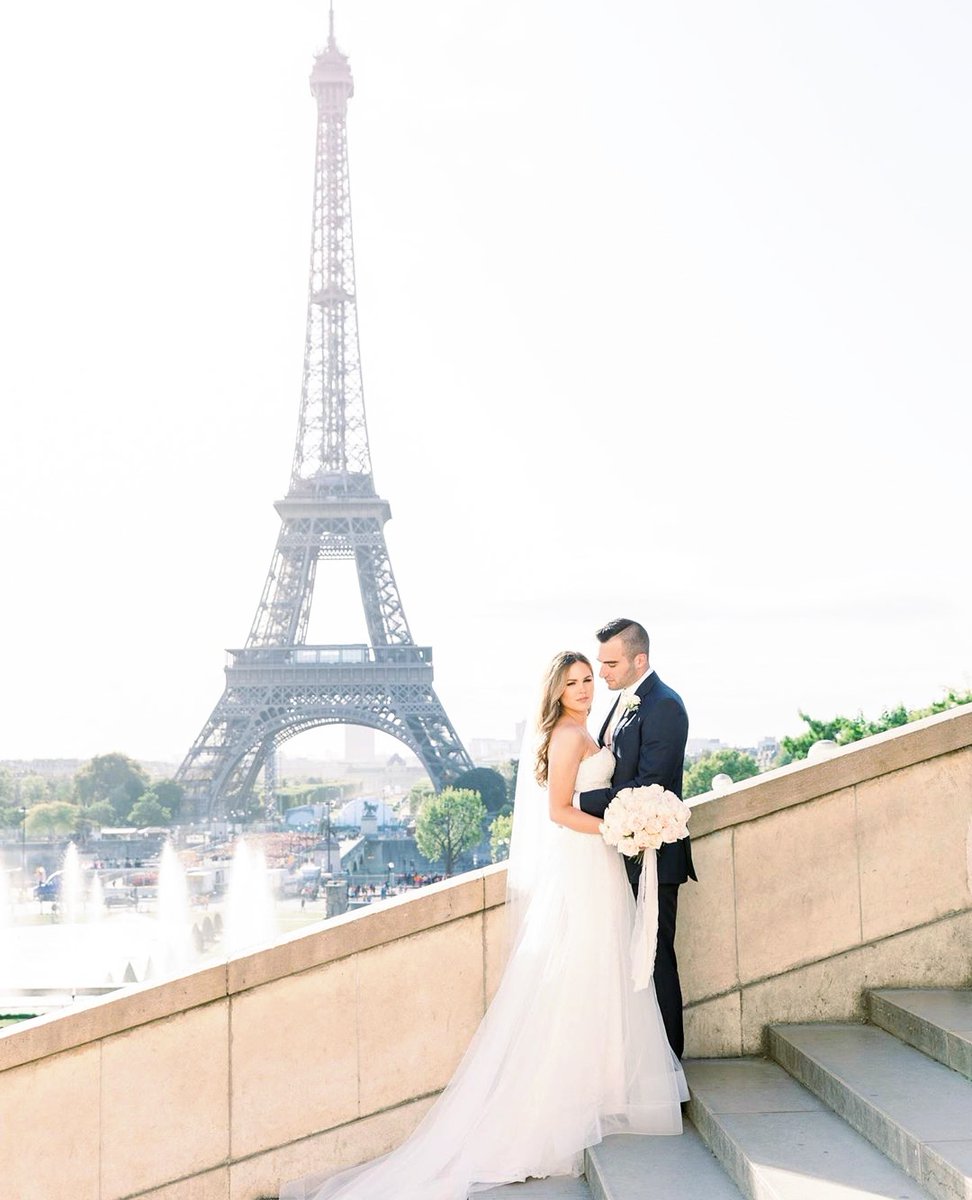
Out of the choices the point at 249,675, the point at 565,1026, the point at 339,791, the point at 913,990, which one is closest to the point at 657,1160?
the point at 565,1026

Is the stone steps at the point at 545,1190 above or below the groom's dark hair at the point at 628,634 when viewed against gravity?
below

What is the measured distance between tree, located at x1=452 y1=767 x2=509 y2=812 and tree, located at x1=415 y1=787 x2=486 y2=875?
897mm

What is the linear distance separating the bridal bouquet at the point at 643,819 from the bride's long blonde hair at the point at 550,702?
1.22 ft

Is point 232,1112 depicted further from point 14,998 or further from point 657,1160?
point 14,998

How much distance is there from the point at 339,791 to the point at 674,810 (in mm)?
100886

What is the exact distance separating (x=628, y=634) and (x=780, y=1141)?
1.72 m

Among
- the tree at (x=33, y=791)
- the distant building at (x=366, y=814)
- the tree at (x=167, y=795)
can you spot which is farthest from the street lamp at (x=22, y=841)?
the distant building at (x=366, y=814)

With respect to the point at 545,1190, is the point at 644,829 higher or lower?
higher

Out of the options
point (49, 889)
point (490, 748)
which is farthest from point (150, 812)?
point (490, 748)

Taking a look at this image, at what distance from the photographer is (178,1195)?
475 centimetres

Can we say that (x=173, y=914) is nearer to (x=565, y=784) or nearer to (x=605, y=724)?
(x=605, y=724)

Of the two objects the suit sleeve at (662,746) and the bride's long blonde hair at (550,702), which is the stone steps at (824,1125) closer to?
the suit sleeve at (662,746)

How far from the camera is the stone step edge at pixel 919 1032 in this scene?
4.09m

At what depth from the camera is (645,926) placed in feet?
14.3
